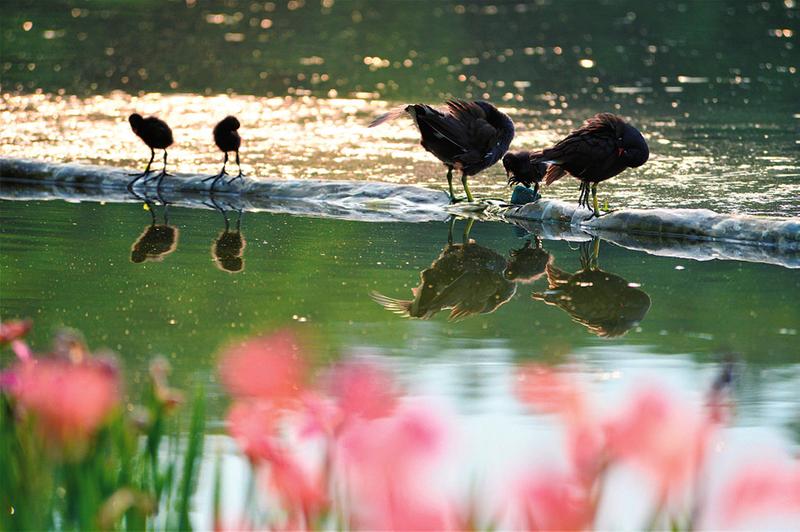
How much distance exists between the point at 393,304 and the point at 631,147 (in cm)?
301

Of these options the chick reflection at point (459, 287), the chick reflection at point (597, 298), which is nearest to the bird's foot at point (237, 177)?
the chick reflection at point (459, 287)

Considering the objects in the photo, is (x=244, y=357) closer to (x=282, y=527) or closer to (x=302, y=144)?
(x=282, y=527)

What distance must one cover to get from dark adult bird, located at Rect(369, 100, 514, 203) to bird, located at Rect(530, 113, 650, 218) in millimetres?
793

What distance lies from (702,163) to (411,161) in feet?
9.11

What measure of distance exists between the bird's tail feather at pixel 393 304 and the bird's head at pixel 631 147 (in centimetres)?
280

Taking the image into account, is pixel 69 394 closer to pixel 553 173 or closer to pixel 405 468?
pixel 405 468

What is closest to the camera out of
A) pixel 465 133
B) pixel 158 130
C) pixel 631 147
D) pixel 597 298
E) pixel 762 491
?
pixel 762 491

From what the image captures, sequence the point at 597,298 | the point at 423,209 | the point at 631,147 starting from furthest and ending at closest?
the point at 423,209
the point at 631,147
the point at 597,298

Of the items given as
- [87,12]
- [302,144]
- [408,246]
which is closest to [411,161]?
[302,144]

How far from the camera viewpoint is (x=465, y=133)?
10844mm

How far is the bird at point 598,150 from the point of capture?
32.8 ft

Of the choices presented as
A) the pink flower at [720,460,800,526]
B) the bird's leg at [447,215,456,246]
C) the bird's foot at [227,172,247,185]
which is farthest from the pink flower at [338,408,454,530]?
the bird's foot at [227,172,247,185]

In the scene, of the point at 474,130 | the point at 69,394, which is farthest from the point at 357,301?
the point at 69,394

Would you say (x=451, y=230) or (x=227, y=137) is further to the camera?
(x=227, y=137)
